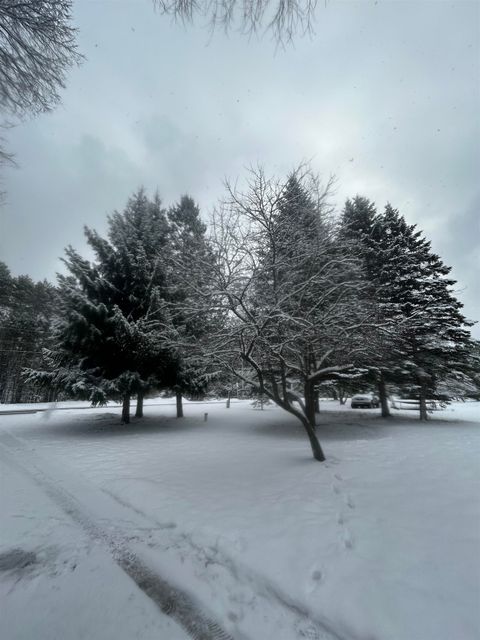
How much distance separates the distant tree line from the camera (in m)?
7.25

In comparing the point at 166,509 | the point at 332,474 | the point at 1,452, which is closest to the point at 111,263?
the point at 1,452

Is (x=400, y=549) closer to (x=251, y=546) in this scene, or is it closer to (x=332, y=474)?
(x=251, y=546)

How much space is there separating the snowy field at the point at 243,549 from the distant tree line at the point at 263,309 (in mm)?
2225

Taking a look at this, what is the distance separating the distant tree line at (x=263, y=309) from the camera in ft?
23.8

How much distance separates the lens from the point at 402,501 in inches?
171

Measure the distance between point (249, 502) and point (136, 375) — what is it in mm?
7420

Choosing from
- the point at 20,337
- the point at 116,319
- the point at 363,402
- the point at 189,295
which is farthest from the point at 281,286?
the point at 20,337

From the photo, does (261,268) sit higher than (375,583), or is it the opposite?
(261,268)

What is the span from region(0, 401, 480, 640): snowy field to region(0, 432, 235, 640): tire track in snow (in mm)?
15

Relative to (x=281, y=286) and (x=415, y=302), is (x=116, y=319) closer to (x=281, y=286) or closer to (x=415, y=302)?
(x=281, y=286)

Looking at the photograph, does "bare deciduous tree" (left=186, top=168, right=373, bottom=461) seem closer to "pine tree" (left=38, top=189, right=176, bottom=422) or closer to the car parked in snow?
"pine tree" (left=38, top=189, right=176, bottom=422)

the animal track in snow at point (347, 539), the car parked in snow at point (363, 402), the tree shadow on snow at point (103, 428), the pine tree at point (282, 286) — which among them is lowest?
the animal track in snow at point (347, 539)

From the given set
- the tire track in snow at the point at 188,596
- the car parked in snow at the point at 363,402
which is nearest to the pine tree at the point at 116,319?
the tire track in snow at the point at 188,596

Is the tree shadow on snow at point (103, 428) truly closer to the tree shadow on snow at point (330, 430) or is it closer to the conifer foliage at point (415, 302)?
the tree shadow on snow at point (330, 430)
